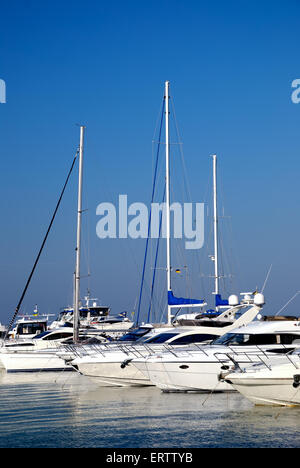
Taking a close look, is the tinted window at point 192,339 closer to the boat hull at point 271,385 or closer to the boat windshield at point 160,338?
the boat windshield at point 160,338

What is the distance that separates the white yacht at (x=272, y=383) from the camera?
16.4 metres

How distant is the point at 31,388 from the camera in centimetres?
2462

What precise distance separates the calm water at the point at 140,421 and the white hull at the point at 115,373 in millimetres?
716

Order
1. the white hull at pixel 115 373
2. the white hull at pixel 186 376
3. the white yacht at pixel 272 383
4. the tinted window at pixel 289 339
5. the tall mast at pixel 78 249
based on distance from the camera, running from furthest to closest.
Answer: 1. the tall mast at pixel 78 249
2. the white hull at pixel 115 373
3. the tinted window at pixel 289 339
4. the white hull at pixel 186 376
5. the white yacht at pixel 272 383

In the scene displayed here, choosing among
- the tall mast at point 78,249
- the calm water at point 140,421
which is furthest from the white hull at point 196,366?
the tall mast at point 78,249

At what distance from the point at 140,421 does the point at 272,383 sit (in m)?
3.44

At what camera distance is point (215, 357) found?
20.1 meters

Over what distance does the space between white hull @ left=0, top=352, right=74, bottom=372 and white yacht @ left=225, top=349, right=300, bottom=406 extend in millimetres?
16763

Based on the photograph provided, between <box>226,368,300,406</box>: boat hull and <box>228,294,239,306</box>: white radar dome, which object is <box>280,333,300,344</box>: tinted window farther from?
<box>228,294,239,306</box>: white radar dome

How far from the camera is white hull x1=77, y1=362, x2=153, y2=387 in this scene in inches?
912

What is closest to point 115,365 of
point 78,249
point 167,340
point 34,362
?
point 167,340

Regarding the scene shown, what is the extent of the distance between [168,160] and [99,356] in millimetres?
16289
